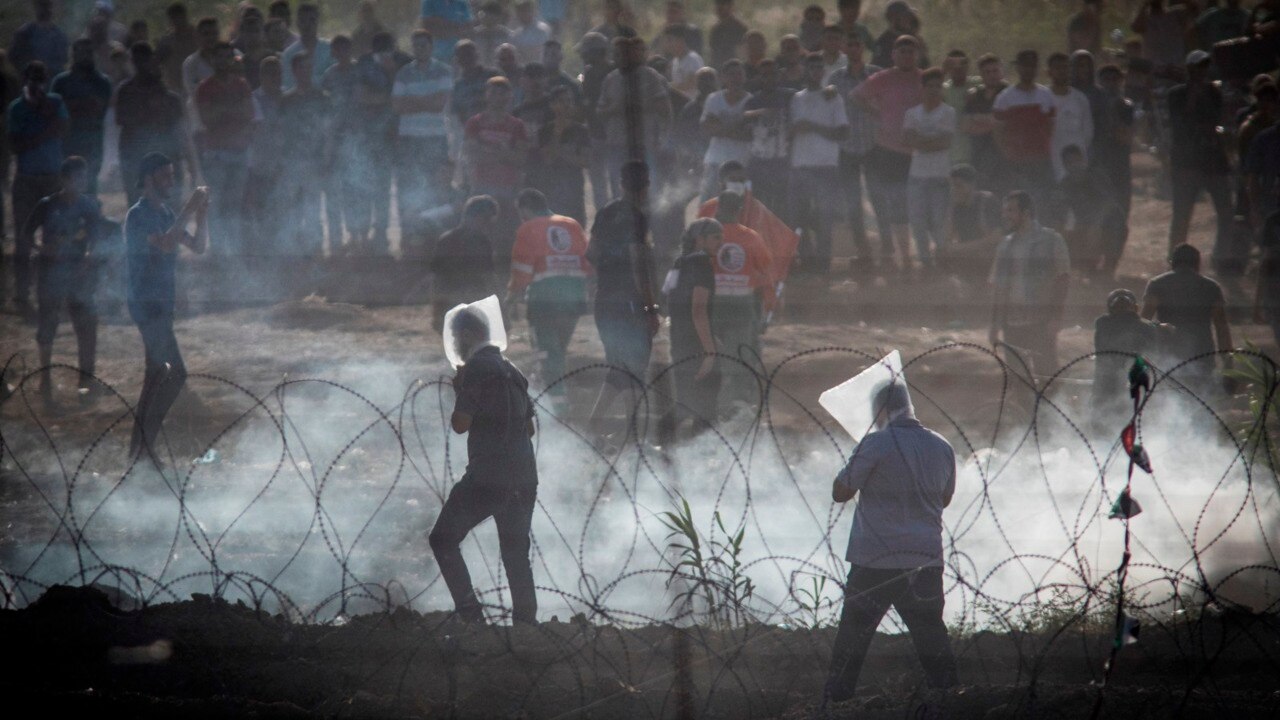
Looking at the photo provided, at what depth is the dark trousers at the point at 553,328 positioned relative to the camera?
10.1m

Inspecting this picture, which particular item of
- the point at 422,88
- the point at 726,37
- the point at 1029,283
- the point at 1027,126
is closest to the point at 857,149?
the point at 1027,126

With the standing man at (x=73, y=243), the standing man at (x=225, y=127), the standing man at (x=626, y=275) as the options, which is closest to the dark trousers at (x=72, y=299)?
the standing man at (x=73, y=243)

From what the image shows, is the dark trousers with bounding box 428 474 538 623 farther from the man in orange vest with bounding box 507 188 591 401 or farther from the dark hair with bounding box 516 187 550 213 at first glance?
the dark hair with bounding box 516 187 550 213

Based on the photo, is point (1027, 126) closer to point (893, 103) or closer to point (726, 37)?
point (893, 103)

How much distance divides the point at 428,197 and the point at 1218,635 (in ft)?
28.5

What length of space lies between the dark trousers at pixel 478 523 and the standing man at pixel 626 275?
2971mm

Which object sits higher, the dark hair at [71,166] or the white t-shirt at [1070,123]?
the white t-shirt at [1070,123]

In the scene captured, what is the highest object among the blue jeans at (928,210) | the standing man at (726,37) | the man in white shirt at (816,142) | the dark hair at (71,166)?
the standing man at (726,37)

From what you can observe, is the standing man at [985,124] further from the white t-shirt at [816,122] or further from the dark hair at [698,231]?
the dark hair at [698,231]

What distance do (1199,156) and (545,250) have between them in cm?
684

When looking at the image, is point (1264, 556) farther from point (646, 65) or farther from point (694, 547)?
point (646, 65)

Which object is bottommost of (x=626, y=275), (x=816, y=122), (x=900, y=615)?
(x=900, y=615)

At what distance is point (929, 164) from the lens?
12.6 meters

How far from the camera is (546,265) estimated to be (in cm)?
997
